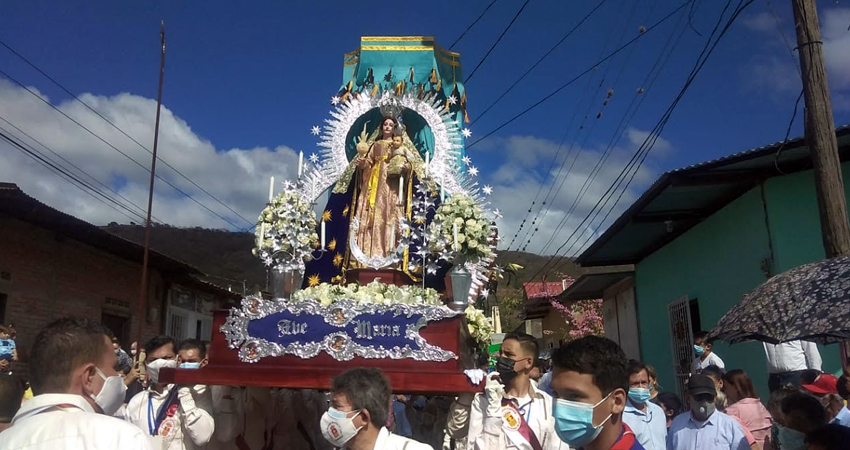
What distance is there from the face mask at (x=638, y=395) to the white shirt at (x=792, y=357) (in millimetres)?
2217

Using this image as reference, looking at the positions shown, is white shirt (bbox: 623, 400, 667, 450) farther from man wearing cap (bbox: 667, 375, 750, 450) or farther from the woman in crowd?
the woman in crowd

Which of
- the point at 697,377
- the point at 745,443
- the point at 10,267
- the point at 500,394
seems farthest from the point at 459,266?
the point at 10,267

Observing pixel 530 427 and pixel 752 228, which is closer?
pixel 530 427

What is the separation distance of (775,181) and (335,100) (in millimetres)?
5575

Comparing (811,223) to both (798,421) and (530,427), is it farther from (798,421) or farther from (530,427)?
(530,427)

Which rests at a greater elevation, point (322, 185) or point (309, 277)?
point (322, 185)

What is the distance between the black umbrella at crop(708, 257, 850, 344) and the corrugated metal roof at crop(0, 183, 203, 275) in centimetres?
907

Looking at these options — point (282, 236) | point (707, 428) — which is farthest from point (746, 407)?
point (282, 236)

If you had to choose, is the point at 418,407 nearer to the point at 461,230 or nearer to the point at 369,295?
the point at 369,295

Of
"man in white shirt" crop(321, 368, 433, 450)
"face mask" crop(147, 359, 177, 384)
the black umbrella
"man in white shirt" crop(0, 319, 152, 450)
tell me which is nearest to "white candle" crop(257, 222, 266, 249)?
"face mask" crop(147, 359, 177, 384)

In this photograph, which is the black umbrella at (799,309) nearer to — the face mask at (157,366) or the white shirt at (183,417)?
the white shirt at (183,417)

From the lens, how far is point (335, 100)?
764 centimetres

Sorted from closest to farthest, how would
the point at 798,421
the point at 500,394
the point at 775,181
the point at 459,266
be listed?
the point at 798,421 → the point at 500,394 → the point at 459,266 → the point at 775,181

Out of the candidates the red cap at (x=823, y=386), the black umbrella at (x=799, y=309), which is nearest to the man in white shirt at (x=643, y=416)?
the black umbrella at (x=799, y=309)
